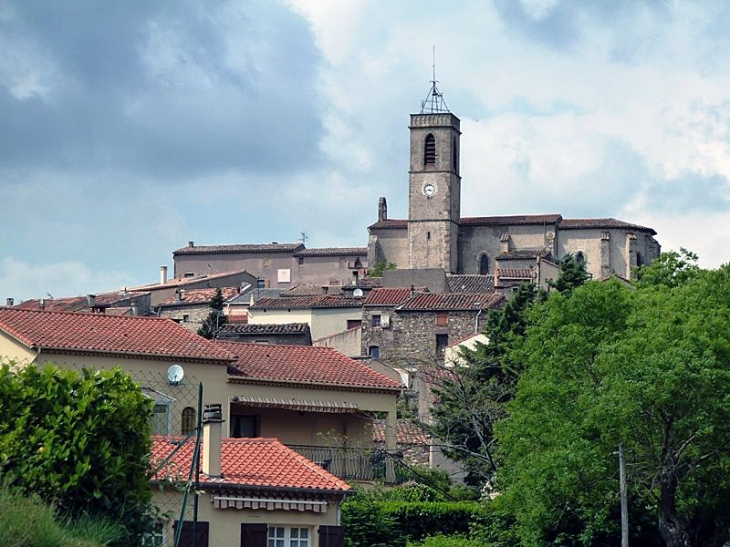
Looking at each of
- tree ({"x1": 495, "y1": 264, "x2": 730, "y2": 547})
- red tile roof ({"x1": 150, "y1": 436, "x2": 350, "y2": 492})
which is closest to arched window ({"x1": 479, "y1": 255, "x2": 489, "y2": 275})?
tree ({"x1": 495, "y1": 264, "x2": 730, "y2": 547})

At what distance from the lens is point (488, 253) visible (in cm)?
10662

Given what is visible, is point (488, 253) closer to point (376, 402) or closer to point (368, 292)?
point (368, 292)

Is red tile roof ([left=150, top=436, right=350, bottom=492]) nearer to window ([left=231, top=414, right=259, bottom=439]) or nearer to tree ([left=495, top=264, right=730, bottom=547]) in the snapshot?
window ([left=231, top=414, right=259, bottom=439])

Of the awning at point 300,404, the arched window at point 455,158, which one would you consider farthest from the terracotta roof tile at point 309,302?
the awning at point 300,404

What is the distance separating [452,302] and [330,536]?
5193cm

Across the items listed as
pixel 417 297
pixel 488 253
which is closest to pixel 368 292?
pixel 417 297

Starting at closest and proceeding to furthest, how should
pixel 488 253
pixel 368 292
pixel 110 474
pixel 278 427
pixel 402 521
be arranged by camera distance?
pixel 110 474 < pixel 402 521 < pixel 278 427 < pixel 368 292 < pixel 488 253

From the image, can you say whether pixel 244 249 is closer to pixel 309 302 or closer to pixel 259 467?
pixel 309 302

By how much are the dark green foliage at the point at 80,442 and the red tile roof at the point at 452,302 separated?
189 ft

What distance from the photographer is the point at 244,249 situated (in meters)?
115

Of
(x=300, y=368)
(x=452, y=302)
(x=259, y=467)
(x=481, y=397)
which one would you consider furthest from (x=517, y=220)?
(x=259, y=467)

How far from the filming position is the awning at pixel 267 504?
20250 millimetres

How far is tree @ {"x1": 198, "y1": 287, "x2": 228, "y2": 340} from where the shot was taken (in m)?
65.0

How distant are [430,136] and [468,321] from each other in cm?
4430
